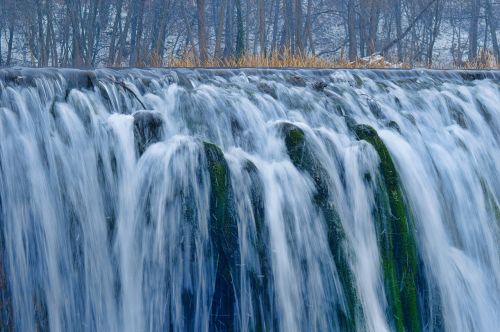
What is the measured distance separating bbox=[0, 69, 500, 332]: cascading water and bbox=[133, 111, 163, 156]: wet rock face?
1 centimetres

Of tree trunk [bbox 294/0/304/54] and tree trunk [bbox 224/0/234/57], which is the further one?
tree trunk [bbox 224/0/234/57]

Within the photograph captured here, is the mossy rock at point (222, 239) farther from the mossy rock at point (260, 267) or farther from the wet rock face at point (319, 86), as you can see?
the wet rock face at point (319, 86)

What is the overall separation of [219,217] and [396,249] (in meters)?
1.53

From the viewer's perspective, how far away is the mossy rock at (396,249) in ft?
19.5

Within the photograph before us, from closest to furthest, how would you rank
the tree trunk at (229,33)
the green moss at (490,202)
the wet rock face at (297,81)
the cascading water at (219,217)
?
the cascading water at (219,217) < the green moss at (490,202) < the wet rock face at (297,81) < the tree trunk at (229,33)

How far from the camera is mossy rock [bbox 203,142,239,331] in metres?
5.18

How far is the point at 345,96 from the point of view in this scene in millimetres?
8352

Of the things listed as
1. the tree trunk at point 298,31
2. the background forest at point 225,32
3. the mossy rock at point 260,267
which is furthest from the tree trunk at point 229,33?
the mossy rock at point 260,267

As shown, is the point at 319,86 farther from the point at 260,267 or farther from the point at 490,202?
the point at 260,267

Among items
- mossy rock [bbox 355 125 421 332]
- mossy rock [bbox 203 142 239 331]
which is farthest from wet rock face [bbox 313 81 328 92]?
mossy rock [bbox 203 142 239 331]

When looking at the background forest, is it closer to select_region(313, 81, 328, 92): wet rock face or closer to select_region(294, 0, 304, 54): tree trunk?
select_region(294, 0, 304, 54): tree trunk

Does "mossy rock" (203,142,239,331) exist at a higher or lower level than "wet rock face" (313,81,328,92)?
lower

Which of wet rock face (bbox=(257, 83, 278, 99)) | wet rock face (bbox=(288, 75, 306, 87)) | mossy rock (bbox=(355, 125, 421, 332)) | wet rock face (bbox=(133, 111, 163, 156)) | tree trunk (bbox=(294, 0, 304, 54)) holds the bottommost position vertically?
mossy rock (bbox=(355, 125, 421, 332))

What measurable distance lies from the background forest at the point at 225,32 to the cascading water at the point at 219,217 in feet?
19.1
